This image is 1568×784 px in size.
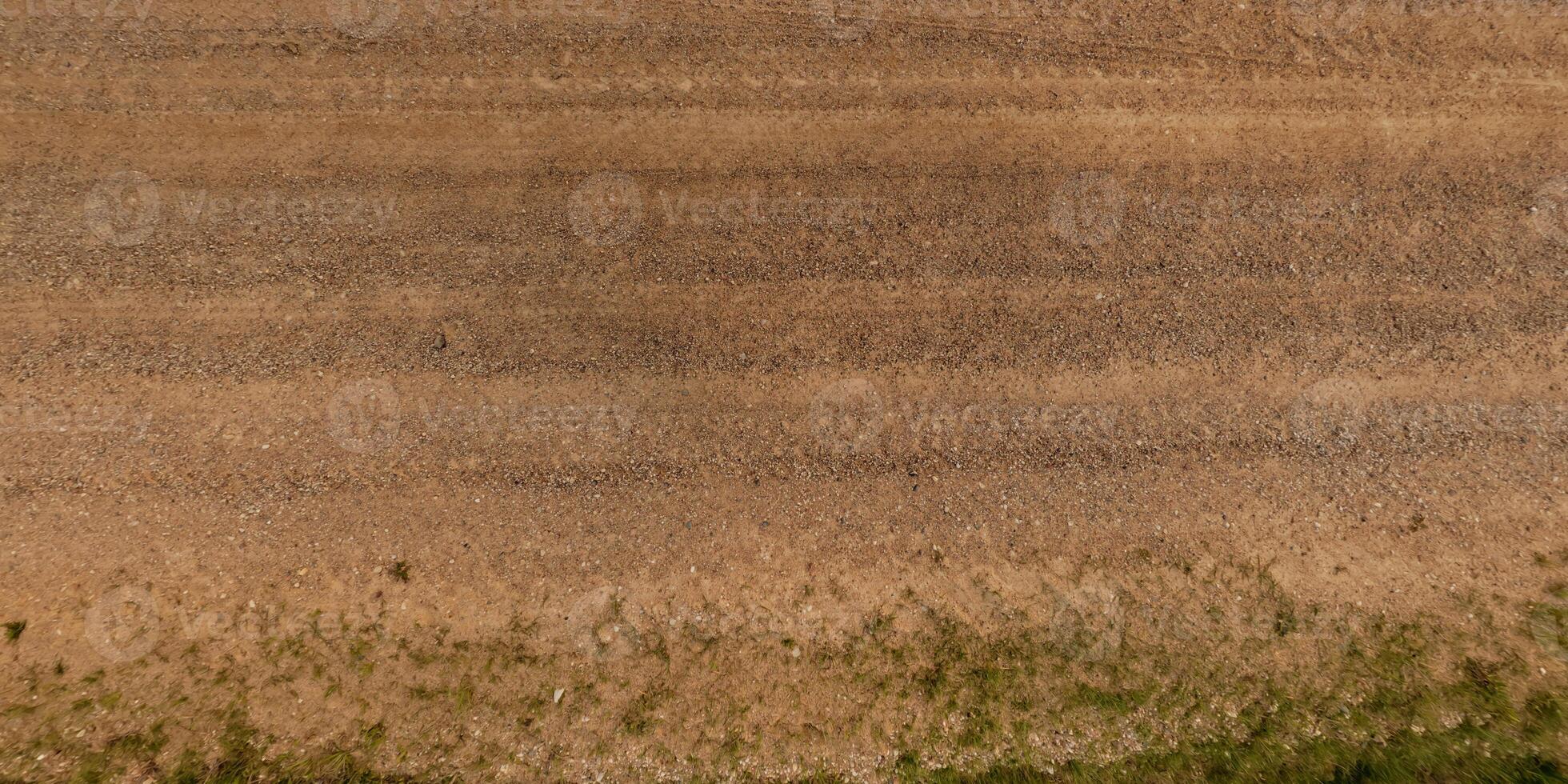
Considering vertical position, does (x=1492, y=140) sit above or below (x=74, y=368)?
above

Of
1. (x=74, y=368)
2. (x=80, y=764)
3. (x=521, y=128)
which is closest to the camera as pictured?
(x=80, y=764)

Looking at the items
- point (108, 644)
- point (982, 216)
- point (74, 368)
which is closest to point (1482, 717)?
point (982, 216)

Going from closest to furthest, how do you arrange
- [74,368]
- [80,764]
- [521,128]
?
[80,764] → [74,368] → [521,128]

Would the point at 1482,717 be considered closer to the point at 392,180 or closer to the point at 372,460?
the point at 372,460

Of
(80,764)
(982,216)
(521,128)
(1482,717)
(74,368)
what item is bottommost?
(80,764)

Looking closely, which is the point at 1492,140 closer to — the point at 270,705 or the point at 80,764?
the point at 270,705

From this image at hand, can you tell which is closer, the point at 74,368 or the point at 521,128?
the point at 74,368
